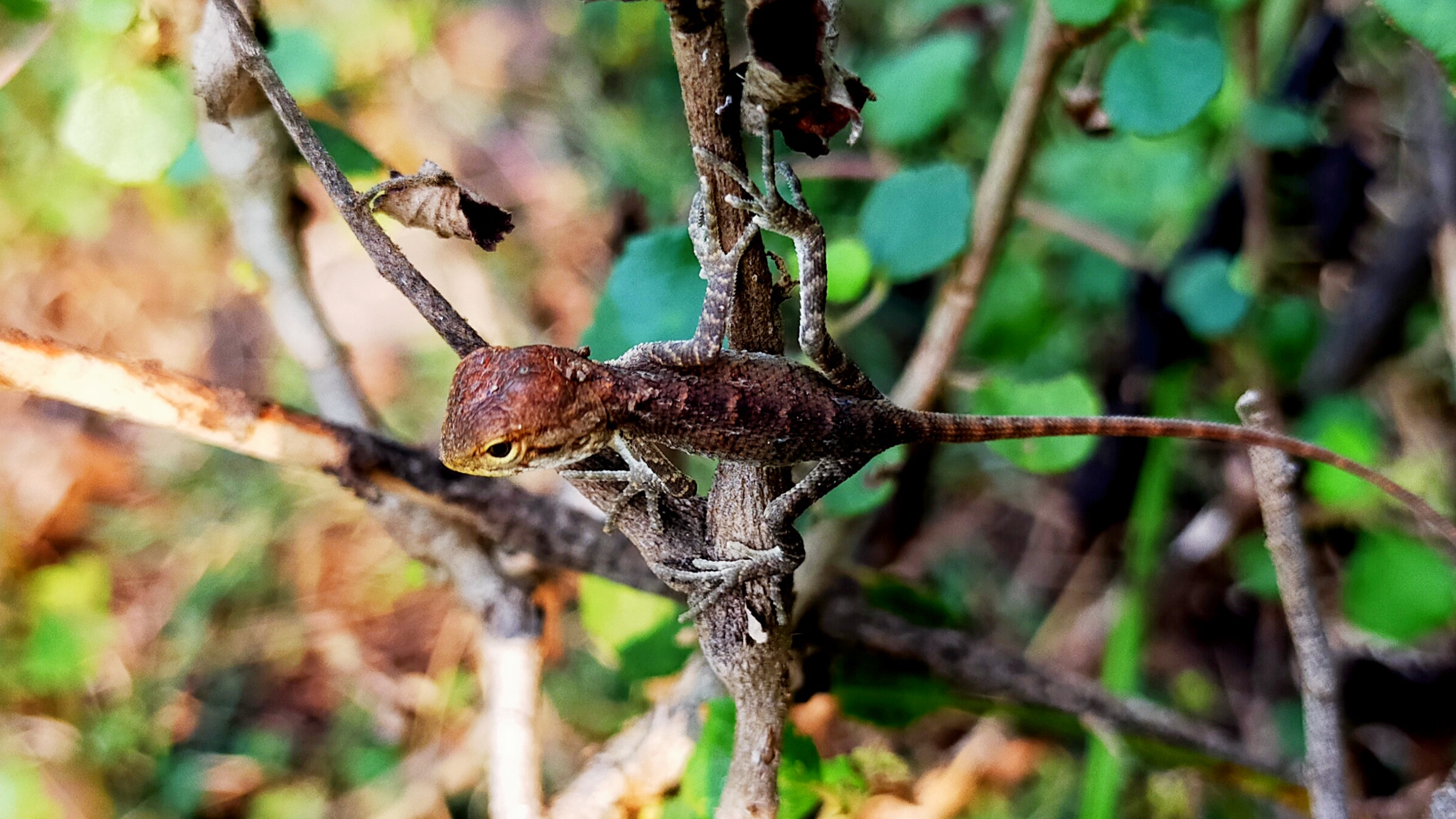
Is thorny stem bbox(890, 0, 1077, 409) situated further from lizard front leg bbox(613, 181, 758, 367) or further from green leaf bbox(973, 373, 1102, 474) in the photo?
lizard front leg bbox(613, 181, 758, 367)

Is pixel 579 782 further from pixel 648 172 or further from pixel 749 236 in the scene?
pixel 648 172

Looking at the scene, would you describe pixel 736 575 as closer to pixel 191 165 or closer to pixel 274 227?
pixel 274 227

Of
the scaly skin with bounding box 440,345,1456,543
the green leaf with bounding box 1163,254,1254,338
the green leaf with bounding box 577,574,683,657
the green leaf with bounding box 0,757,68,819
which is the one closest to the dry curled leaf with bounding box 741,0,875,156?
the scaly skin with bounding box 440,345,1456,543

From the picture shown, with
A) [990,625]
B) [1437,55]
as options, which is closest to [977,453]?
[990,625]

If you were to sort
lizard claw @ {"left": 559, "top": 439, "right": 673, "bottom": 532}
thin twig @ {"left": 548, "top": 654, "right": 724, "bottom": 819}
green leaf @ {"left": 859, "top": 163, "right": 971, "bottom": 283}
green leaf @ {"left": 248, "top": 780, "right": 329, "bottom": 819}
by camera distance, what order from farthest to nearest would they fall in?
green leaf @ {"left": 248, "top": 780, "right": 329, "bottom": 819}, green leaf @ {"left": 859, "top": 163, "right": 971, "bottom": 283}, thin twig @ {"left": 548, "top": 654, "right": 724, "bottom": 819}, lizard claw @ {"left": 559, "top": 439, "right": 673, "bottom": 532}

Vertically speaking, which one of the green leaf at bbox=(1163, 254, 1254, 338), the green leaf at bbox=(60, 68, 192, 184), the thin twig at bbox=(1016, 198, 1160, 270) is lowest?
the green leaf at bbox=(60, 68, 192, 184)

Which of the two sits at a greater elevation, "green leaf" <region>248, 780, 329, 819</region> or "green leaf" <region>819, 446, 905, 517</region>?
"green leaf" <region>819, 446, 905, 517</region>
